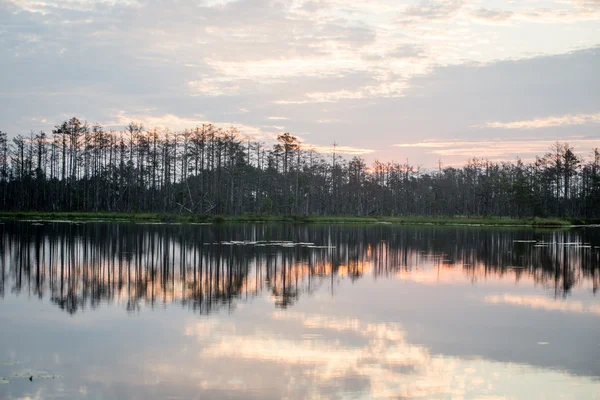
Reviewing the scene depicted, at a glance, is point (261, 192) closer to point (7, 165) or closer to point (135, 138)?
point (135, 138)

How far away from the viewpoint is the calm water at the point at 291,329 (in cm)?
959

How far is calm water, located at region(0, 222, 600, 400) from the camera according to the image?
377 inches

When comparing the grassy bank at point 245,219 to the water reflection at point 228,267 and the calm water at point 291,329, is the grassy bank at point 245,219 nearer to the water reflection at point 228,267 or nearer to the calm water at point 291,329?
the water reflection at point 228,267

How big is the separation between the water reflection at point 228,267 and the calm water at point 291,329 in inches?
5.0

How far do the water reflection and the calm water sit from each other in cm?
13

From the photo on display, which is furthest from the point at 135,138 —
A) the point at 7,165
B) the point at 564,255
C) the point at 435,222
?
the point at 564,255

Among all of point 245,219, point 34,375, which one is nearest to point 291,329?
point 34,375

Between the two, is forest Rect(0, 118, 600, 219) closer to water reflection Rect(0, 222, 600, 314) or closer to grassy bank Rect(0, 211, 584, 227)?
grassy bank Rect(0, 211, 584, 227)

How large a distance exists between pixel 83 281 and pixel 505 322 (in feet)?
45.1

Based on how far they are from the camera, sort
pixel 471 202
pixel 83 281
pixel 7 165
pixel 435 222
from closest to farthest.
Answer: pixel 83 281, pixel 435 222, pixel 7 165, pixel 471 202

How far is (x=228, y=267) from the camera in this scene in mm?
24703

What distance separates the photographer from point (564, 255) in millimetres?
33562

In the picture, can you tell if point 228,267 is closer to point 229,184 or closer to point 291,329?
point 291,329

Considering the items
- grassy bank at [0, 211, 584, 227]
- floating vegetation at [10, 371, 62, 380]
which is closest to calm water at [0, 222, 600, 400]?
floating vegetation at [10, 371, 62, 380]
